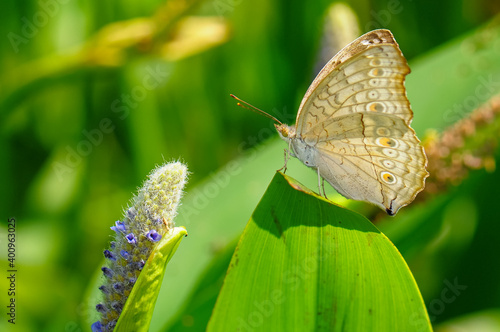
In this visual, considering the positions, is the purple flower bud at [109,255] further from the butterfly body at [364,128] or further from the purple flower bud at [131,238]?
the butterfly body at [364,128]

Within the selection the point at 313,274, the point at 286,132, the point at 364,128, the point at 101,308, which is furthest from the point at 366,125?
the point at 101,308

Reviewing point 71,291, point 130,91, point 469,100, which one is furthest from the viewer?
point 130,91

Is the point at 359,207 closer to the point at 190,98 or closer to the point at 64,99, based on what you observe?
the point at 190,98

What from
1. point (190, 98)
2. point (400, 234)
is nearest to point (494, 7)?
point (190, 98)

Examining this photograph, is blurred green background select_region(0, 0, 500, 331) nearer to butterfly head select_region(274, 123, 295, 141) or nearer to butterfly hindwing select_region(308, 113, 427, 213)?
butterfly hindwing select_region(308, 113, 427, 213)

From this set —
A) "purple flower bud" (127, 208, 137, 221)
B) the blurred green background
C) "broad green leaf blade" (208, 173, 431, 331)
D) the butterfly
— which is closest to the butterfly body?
the butterfly

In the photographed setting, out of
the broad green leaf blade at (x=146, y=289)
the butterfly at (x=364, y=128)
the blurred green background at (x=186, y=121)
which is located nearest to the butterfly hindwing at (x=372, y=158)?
the butterfly at (x=364, y=128)
